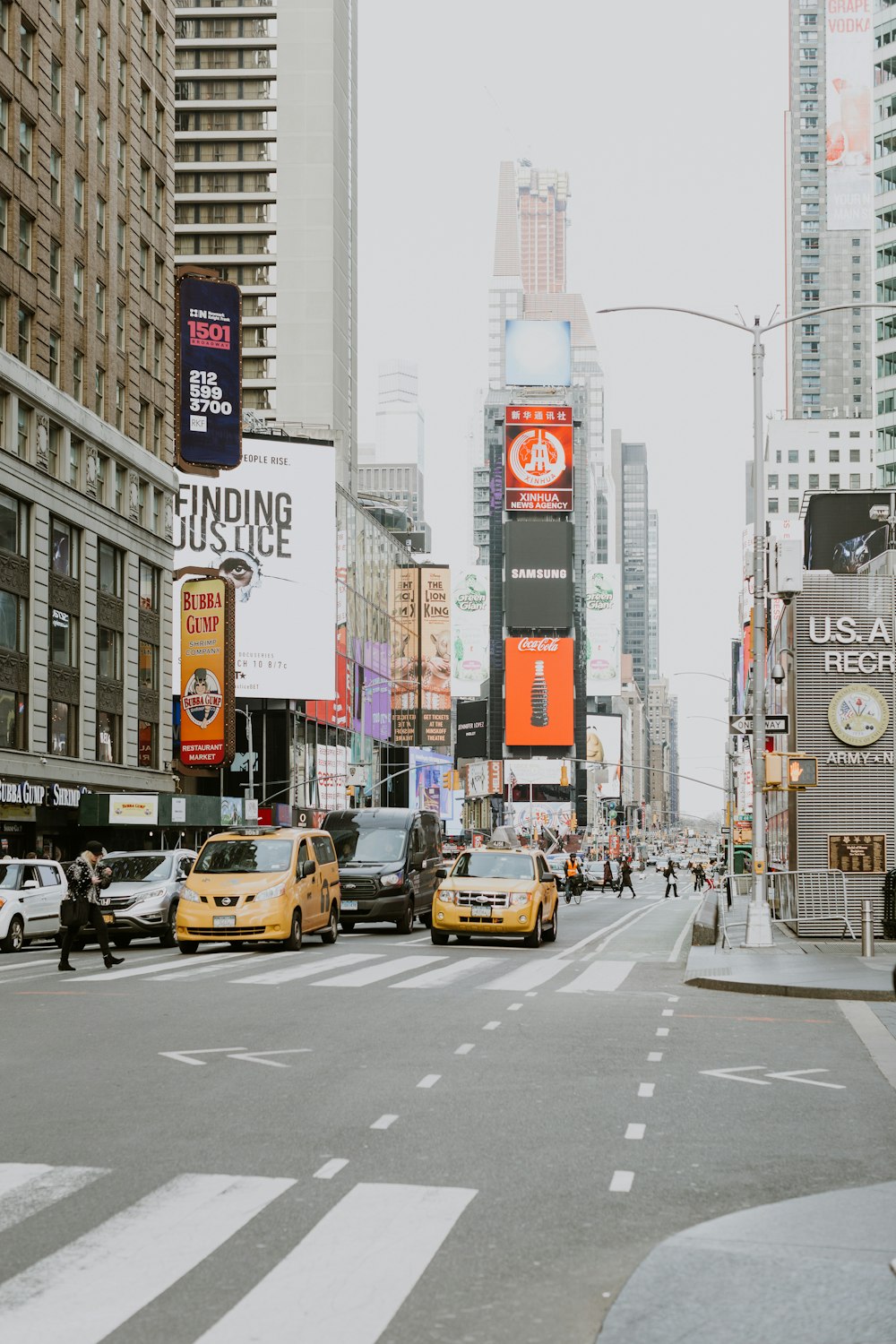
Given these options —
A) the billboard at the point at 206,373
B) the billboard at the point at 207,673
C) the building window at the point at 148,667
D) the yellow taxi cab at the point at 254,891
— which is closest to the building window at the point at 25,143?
the billboard at the point at 206,373

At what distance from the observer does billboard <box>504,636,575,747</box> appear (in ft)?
579

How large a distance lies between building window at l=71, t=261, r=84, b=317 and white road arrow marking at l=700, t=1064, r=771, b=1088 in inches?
1882

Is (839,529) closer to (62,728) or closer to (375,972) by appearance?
(62,728)

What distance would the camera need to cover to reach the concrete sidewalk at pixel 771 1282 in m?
5.47

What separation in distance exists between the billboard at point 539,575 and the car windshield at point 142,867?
483 feet

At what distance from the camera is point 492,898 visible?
27531 millimetres

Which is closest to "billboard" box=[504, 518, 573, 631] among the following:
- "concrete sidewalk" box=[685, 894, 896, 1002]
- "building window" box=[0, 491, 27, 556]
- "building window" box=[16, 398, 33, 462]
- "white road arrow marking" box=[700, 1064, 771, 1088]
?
"building window" box=[16, 398, 33, 462]

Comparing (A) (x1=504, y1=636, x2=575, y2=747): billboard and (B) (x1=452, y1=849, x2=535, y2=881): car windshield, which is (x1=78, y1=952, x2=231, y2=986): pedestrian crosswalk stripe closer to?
(B) (x1=452, y1=849, x2=535, y2=881): car windshield

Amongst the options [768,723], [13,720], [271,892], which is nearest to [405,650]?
[13,720]

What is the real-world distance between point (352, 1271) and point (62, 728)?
4842cm

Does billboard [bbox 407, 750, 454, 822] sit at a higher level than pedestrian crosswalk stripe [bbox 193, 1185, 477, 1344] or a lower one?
higher

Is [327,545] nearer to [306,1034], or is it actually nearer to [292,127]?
[292,127]

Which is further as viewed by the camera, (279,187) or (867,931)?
(279,187)

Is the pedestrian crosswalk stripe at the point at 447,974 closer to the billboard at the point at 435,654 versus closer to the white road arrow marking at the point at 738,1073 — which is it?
the white road arrow marking at the point at 738,1073
